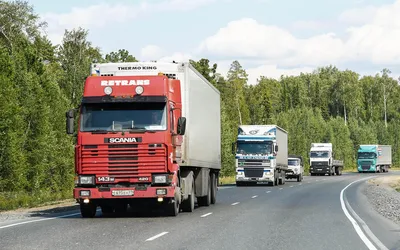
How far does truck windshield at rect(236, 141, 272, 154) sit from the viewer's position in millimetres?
47938

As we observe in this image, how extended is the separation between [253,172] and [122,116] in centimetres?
2937

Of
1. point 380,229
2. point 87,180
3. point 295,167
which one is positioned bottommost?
point 380,229

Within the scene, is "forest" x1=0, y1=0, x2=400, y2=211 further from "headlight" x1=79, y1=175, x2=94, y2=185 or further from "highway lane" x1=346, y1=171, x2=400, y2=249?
"highway lane" x1=346, y1=171, x2=400, y2=249

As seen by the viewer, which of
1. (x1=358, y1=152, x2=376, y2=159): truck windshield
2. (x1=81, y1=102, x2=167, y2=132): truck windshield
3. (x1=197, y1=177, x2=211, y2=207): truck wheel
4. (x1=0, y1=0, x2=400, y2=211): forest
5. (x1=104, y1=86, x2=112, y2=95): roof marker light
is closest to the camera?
(x1=81, y1=102, x2=167, y2=132): truck windshield

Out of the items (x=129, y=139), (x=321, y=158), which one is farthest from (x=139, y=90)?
(x=321, y=158)

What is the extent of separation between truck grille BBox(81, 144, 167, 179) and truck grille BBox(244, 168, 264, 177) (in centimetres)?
2925

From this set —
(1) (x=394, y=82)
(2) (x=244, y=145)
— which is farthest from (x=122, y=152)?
(1) (x=394, y=82)

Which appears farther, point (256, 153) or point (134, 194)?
point (256, 153)

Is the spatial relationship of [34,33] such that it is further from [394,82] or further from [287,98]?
[394,82]

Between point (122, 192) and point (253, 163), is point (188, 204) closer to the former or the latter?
point (122, 192)

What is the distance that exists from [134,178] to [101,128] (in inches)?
61.2

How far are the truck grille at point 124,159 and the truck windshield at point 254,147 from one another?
28793 millimetres

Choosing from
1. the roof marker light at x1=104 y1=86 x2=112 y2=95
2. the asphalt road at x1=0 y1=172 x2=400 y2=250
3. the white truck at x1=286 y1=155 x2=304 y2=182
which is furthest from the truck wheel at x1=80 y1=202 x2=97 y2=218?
the white truck at x1=286 y1=155 x2=304 y2=182

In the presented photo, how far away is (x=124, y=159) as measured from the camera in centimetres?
1956
